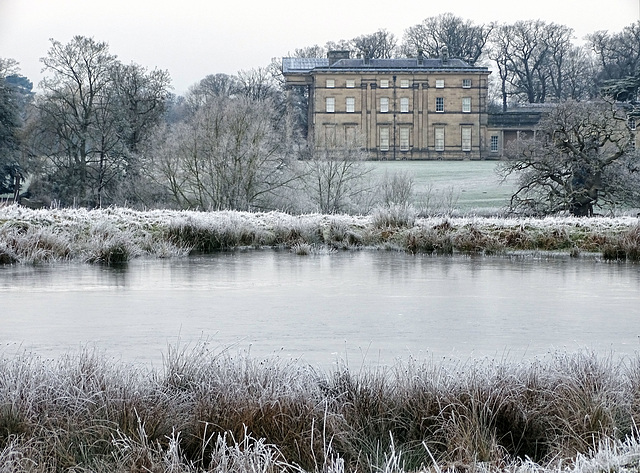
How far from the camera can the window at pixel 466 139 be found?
8100 centimetres

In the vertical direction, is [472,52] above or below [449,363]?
above

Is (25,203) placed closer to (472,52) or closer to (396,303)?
(396,303)

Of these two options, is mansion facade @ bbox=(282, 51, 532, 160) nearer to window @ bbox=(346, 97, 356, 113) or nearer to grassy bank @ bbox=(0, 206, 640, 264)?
window @ bbox=(346, 97, 356, 113)

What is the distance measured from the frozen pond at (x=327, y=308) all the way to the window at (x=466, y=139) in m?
62.0

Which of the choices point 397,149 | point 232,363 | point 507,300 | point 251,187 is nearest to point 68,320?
point 232,363

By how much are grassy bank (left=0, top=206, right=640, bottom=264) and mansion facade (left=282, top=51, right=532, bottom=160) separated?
56.4m

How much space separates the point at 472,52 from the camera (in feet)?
299

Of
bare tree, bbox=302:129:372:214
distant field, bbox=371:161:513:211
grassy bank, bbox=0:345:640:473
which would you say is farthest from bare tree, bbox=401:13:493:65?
grassy bank, bbox=0:345:640:473

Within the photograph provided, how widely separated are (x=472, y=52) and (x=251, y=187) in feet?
189

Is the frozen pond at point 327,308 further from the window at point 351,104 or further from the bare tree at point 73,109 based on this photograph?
the window at point 351,104

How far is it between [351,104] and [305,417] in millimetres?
76140

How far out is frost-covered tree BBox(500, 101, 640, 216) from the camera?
31.7m

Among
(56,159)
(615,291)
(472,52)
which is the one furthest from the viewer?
(472,52)

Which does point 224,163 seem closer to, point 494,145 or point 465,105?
point 494,145
